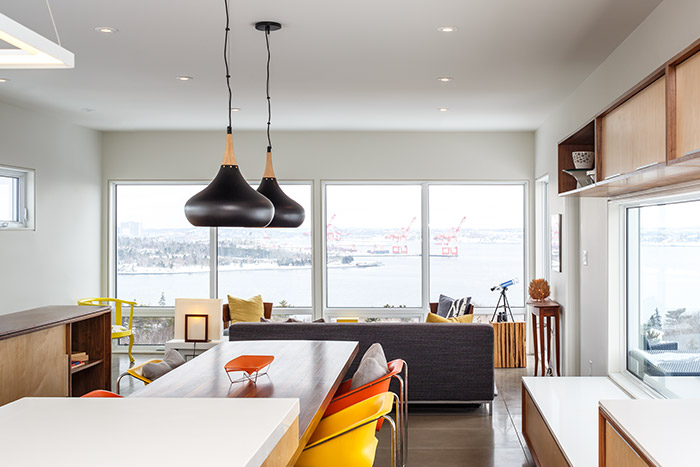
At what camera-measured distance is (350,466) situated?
2584mm

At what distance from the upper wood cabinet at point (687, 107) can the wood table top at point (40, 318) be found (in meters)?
3.12

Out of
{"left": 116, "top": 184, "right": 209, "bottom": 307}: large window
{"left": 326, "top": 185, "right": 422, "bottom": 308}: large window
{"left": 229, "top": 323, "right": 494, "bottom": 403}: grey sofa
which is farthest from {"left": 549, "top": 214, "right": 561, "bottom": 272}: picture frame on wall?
{"left": 116, "top": 184, "right": 209, "bottom": 307}: large window

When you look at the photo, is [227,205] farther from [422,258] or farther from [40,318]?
[422,258]

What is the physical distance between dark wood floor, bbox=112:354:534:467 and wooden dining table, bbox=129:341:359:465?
846 mm

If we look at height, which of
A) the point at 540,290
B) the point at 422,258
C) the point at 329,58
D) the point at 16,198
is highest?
the point at 329,58

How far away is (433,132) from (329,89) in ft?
8.29

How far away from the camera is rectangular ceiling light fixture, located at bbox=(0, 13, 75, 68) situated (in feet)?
5.01

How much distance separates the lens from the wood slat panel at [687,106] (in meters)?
2.12

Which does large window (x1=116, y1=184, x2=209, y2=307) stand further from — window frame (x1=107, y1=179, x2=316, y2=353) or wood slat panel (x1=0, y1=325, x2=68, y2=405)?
wood slat panel (x1=0, y1=325, x2=68, y2=405)

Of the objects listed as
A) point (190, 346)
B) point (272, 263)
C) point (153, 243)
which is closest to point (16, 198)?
point (153, 243)

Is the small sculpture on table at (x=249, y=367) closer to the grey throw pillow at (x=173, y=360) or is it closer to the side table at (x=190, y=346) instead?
the grey throw pillow at (x=173, y=360)

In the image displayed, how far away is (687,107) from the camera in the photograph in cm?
220

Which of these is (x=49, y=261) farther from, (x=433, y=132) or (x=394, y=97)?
(x=433, y=132)

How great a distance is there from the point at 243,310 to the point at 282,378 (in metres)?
4.19
